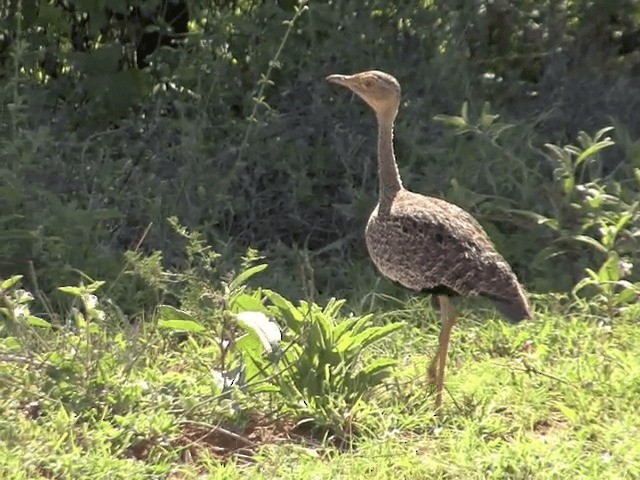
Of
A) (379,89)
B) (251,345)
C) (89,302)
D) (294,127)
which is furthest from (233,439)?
(294,127)

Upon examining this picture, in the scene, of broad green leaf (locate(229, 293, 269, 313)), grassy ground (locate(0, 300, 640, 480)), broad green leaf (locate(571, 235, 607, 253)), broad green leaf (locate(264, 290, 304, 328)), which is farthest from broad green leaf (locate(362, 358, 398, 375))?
broad green leaf (locate(571, 235, 607, 253))

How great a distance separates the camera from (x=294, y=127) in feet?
25.3

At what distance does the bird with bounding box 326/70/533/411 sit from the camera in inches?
207

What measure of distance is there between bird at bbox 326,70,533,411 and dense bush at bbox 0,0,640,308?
0.79 m

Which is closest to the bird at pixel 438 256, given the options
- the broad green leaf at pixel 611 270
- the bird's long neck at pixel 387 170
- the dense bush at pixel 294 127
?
the bird's long neck at pixel 387 170

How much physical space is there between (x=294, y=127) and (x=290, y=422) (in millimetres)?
2918

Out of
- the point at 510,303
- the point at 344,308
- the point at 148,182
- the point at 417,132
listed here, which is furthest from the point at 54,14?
the point at 510,303

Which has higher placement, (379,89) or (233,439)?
(379,89)

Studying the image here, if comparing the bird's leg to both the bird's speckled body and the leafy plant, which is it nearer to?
the bird's speckled body

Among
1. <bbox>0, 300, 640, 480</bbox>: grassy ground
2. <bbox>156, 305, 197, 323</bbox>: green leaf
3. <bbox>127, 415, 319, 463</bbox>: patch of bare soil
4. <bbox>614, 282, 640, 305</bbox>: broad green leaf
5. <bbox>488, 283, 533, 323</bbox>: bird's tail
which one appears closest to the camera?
<bbox>0, 300, 640, 480</bbox>: grassy ground

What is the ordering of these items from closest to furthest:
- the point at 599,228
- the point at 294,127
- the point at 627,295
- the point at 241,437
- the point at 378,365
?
1. the point at 241,437
2. the point at 378,365
3. the point at 627,295
4. the point at 599,228
5. the point at 294,127

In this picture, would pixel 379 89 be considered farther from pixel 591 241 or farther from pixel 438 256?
pixel 591 241

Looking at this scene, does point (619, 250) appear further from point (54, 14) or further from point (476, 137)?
point (54, 14)

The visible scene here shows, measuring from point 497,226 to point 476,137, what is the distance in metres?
0.65
